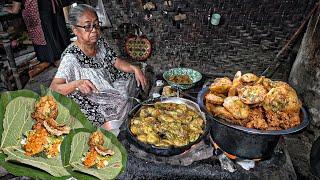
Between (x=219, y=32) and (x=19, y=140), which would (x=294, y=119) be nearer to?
(x=19, y=140)

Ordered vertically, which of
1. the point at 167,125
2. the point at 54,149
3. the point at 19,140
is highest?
the point at 19,140

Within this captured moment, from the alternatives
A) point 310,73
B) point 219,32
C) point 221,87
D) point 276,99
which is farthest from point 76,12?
point 310,73

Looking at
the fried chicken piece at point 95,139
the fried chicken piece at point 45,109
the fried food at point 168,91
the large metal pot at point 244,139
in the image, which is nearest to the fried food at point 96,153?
the fried chicken piece at point 95,139

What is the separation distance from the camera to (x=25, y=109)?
1.28 meters

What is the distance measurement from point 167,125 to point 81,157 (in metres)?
1.31

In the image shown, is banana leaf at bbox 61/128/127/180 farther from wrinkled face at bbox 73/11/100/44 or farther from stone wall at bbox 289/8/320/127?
stone wall at bbox 289/8/320/127

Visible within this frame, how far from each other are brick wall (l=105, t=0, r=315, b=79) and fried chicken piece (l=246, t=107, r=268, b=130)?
304 cm

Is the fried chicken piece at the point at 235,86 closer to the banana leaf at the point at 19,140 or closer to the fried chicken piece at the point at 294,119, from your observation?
the fried chicken piece at the point at 294,119

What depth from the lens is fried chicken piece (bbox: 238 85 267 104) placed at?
2126 mm

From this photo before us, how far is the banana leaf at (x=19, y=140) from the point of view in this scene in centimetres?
112

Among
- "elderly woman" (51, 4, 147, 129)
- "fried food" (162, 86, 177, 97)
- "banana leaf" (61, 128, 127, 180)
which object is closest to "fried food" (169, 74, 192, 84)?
"fried food" (162, 86, 177, 97)

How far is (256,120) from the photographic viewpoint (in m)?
2.10

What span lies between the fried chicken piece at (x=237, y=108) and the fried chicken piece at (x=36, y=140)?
4.93 feet

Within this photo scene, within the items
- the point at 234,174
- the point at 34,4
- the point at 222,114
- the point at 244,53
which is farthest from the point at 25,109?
the point at 34,4
